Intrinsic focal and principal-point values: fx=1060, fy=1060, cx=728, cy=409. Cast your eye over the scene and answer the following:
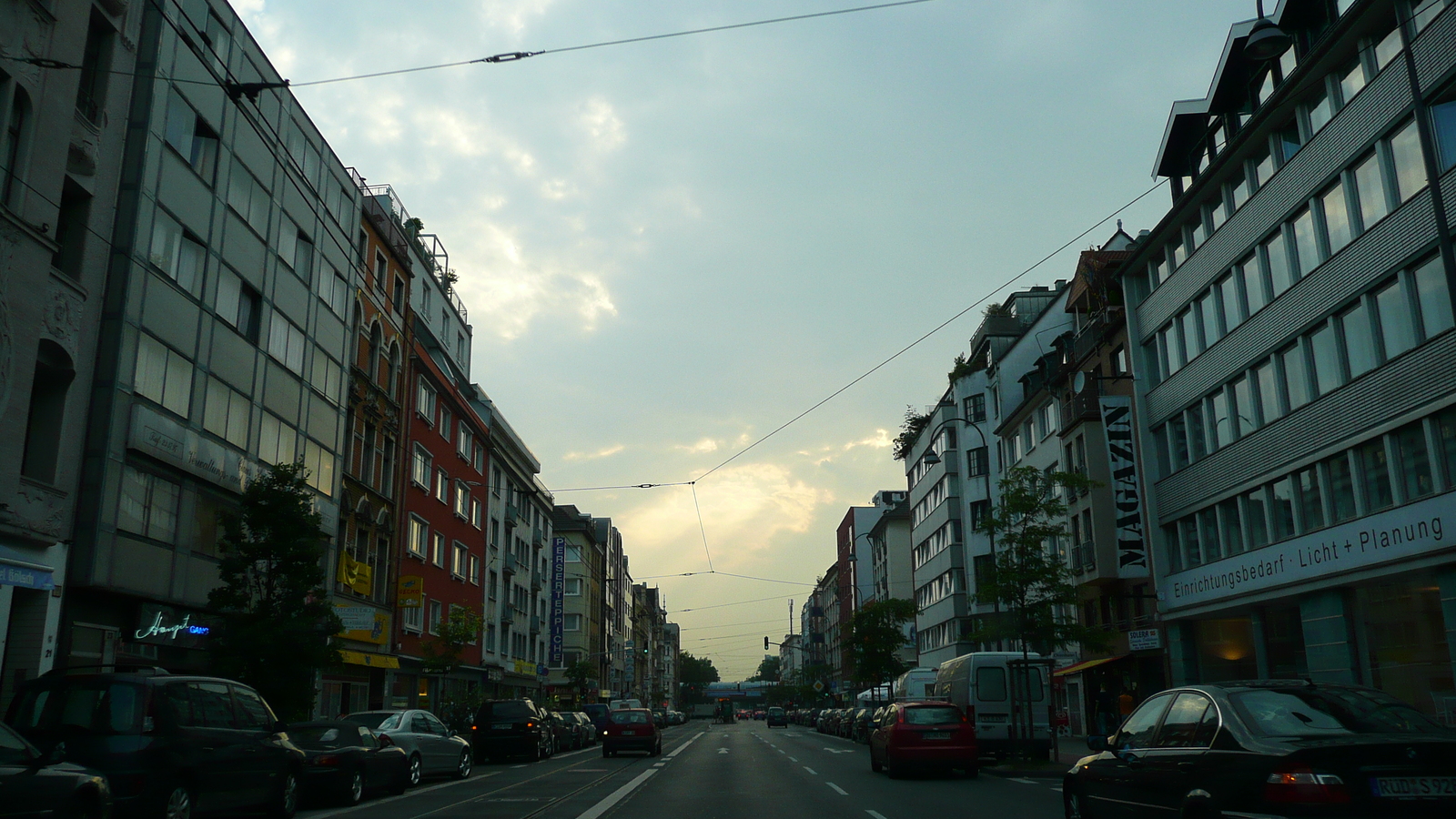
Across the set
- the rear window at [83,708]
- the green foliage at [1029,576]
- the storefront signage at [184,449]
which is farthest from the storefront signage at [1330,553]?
the storefront signage at [184,449]

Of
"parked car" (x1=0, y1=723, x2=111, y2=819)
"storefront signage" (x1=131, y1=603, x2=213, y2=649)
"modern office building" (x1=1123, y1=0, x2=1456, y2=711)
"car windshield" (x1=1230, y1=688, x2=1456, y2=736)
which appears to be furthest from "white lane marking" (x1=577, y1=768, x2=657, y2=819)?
"modern office building" (x1=1123, y1=0, x2=1456, y2=711)

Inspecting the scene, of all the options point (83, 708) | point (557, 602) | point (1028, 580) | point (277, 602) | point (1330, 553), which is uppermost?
point (557, 602)

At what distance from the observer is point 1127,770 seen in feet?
29.6

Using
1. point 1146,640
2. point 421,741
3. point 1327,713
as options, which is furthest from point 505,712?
point 1327,713

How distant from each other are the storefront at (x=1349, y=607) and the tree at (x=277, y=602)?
68.6ft

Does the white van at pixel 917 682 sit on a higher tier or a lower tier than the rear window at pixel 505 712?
higher

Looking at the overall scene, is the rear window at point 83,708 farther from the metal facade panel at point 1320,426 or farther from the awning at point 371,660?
the metal facade panel at point 1320,426

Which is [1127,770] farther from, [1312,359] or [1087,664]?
[1087,664]

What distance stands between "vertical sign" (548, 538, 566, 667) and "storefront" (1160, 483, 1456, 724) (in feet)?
160

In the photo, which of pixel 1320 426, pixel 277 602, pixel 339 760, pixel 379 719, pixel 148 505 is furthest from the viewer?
pixel 1320 426

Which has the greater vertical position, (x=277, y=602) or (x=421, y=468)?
(x=421, y=468)

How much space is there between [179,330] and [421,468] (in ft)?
67.0

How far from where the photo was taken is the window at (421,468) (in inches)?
1618

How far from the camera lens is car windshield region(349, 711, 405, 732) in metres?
20.1
